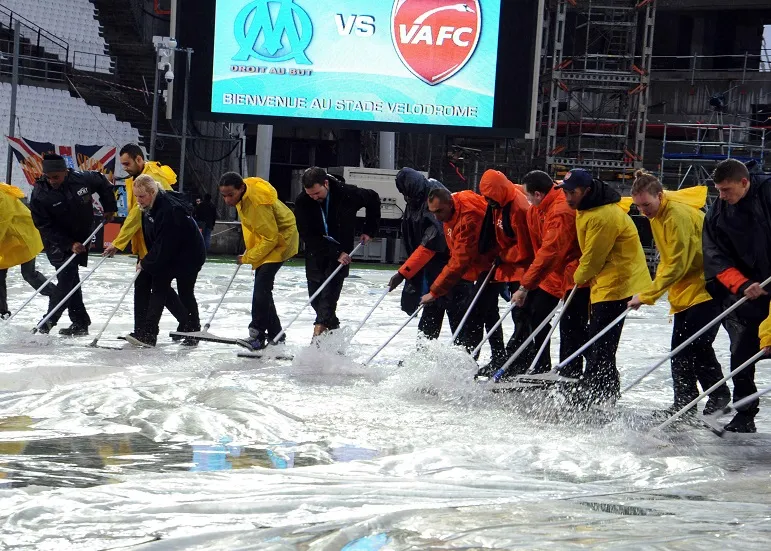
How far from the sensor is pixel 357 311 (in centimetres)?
1251

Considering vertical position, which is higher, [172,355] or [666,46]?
[666,46]

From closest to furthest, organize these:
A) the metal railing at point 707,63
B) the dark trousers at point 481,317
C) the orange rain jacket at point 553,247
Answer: the orange rain jacket at point 553,247 → the dark trousers at point 481,317 → the metal railing at point 707,63

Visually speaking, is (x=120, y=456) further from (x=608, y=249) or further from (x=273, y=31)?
(x=273, y=31)

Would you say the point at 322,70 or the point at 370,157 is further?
the point at 370,157

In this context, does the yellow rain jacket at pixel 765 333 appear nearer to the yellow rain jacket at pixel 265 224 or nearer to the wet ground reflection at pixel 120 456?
the wet ground reflection at pixel 120 456

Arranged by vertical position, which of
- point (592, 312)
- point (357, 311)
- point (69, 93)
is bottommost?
point (357, 311)

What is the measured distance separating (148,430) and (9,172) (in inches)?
666

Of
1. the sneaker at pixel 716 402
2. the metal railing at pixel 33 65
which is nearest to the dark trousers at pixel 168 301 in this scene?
the sneaker at pixel 716 402

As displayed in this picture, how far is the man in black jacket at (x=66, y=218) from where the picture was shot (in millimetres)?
9812

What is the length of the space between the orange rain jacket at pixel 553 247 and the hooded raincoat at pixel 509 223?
17 centimetres

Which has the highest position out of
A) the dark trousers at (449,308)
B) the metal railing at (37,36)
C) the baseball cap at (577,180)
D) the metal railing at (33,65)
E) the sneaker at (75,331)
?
the metal railing at (37,36)

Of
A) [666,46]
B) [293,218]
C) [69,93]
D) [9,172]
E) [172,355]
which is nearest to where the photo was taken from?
[172,355]

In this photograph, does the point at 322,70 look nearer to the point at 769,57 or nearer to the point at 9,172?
the point at 9,172

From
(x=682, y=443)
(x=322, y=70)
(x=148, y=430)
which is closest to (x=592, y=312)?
(x=682, y=443)
